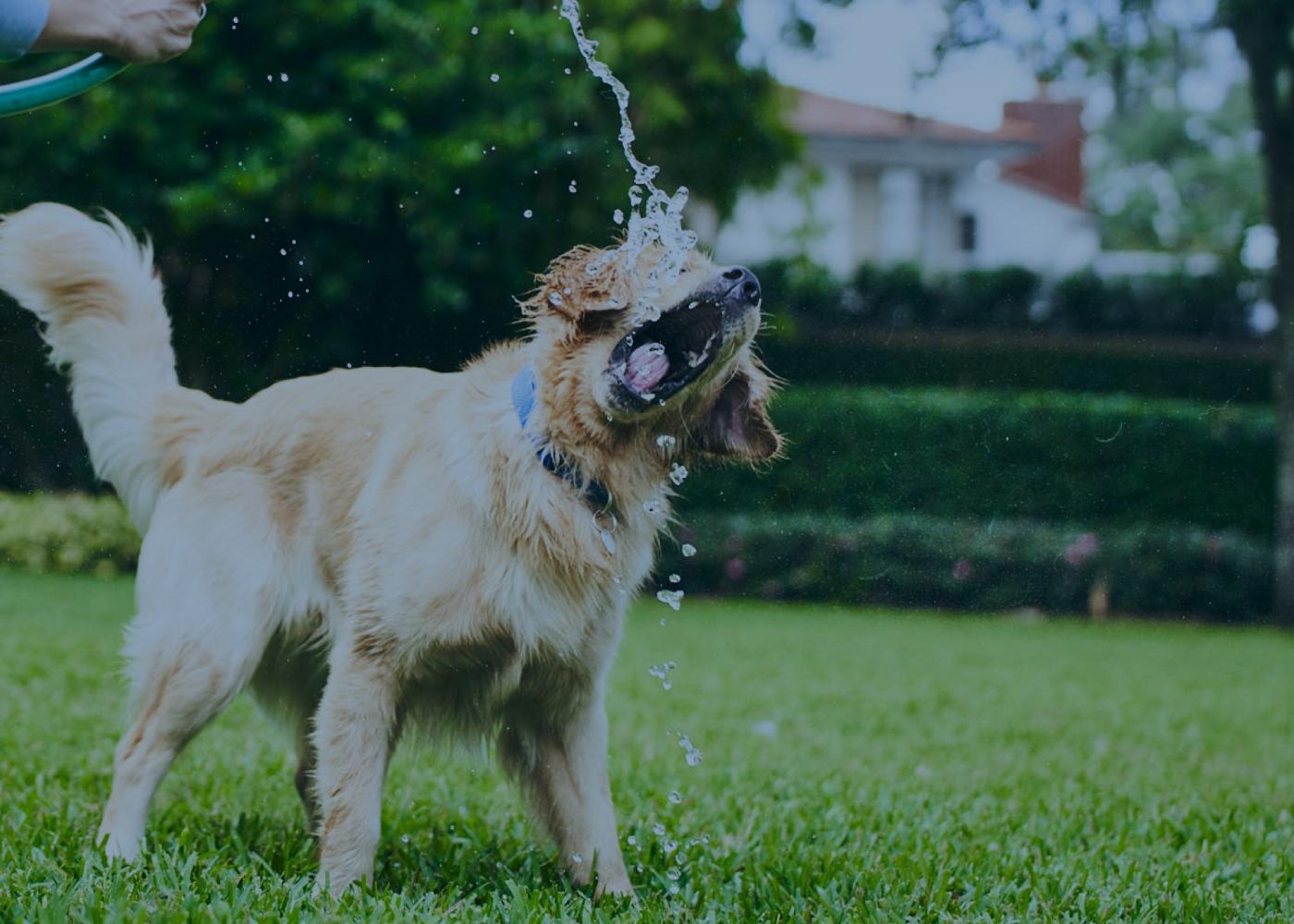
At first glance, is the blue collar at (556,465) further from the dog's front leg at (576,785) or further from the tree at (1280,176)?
the tree at (1280,176)

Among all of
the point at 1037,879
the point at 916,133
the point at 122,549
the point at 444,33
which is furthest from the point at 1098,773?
the point at 916,133

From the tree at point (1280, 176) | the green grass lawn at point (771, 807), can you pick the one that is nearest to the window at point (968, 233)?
the tree at point (1280, 176)

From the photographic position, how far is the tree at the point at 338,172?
36.3ft

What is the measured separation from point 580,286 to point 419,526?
0.66m

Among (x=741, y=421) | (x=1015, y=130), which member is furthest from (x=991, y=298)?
(x=741, y=421)

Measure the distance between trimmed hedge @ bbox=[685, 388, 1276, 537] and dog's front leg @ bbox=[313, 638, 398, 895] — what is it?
10884 mm

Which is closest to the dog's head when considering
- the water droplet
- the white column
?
the water droplet

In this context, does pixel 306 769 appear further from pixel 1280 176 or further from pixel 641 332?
pixel 1280 176

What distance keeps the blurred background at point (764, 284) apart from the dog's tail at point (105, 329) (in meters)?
3.65

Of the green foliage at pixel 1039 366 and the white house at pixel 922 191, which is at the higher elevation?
the white house at pixel 922 191

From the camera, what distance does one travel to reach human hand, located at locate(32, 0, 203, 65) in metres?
2.48

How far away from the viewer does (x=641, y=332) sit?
3098 millimetres

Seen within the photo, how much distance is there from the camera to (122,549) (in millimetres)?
12453

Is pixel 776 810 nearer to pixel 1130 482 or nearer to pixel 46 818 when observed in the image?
pixel 46 818
